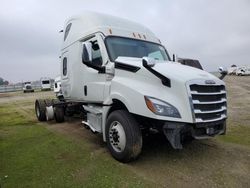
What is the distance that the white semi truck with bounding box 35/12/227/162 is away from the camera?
4812 mm

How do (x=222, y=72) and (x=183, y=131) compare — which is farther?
(x=222, y=72)

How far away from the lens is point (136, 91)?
5047 millimetres

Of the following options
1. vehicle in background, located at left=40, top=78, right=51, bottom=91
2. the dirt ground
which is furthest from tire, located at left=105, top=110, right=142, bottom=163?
vehicle in background, located at left=40, top=78, right=51, bottom=91

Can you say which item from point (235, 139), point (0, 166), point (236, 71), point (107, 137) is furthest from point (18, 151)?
point (236, 71)

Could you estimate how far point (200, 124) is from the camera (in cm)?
486

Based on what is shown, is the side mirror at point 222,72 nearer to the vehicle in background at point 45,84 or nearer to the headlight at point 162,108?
the headlight at point 162,108

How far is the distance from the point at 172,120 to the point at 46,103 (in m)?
7.22

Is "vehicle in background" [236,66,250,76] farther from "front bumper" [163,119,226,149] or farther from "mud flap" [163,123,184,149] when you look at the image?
"mud flap" [163,123,184,149]

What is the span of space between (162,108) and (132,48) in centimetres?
228

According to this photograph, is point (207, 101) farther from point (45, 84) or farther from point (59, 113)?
point (45, 84)

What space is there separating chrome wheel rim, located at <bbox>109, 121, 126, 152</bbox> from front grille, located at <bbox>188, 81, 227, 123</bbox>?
1405 millimetres

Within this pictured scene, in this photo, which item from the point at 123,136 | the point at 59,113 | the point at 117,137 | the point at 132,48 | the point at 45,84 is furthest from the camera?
the point at 45,84

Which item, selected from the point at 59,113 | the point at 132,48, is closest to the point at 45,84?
the point at 59,113

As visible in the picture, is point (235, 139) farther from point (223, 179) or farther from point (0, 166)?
point (0, 166)
